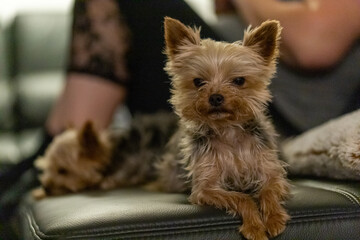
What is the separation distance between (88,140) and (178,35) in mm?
918

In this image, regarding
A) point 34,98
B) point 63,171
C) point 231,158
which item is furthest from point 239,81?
point 34,98

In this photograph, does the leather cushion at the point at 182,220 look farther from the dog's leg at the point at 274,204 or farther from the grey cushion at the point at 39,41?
the grey cushion at the point at 39,41

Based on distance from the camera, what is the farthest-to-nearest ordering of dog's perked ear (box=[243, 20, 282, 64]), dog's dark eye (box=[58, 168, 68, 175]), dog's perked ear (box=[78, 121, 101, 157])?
dog's dark eye (box=[58, 168, 68, 175])
dog's perked ear (box=[78, 121, 101, 157])
dog's perked ear (box=[243, 20, 282, 64])

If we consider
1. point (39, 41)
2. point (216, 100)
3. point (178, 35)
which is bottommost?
point (39, 41)

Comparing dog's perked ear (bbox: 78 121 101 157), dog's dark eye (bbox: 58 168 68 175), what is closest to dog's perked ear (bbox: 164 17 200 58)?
dog's perked ear (bbox: 78 121 101 157)

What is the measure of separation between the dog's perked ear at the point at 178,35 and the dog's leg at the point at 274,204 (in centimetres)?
32

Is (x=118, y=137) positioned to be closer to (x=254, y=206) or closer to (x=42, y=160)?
(x=42, y=160)

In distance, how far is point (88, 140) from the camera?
5.73ft

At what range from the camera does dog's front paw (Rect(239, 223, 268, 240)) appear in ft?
3.07

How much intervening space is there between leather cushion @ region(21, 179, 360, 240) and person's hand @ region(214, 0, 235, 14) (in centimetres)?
54

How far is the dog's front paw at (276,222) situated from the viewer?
0.95 metres

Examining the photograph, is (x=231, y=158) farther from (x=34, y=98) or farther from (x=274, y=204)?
(x=34, y=98)

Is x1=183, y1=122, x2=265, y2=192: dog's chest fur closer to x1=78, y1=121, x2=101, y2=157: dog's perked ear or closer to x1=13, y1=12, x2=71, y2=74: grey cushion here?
x1=78, y1=121, x2=101, y2=157: dog's perked ear

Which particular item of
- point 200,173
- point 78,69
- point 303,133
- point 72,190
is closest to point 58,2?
point 78,69
